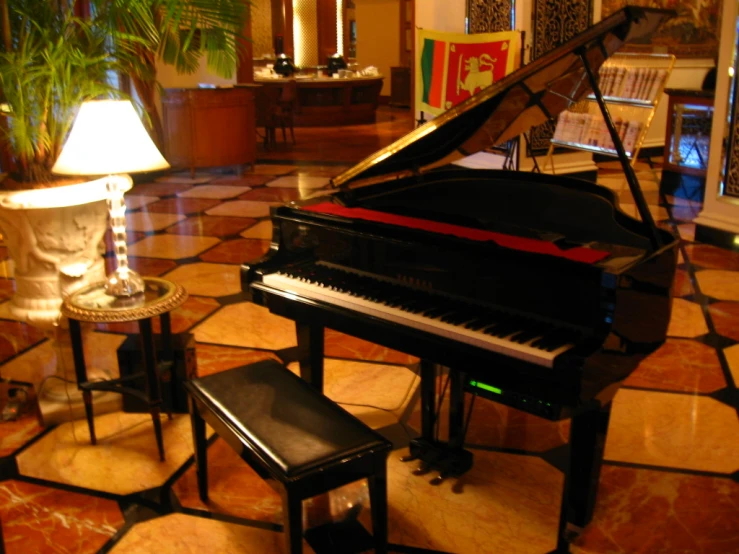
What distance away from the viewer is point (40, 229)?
296 centimetres

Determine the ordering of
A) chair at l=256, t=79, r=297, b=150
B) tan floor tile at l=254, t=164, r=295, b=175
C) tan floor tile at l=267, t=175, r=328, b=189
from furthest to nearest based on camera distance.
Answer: chair at l=256, t=79, r=297, b=150
tan floor tile at l=254, t=164, r=295, b=175
tan floor tile at l=267, t=175, r=328, b=189

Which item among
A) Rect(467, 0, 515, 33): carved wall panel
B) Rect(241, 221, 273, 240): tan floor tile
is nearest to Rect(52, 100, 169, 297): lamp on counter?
Rect(241, 221, 273, 240): tan floor tile

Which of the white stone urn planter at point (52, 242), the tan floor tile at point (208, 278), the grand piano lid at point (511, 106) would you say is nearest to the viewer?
the grand piano lid at point (511, 106)

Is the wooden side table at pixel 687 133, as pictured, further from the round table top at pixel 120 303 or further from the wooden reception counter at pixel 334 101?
the wooden reception counter at pixel 334 101

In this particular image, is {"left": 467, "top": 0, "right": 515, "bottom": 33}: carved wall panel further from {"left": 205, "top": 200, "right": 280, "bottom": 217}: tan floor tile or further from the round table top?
the round table top

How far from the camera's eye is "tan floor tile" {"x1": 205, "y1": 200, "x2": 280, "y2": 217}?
632 centimetres

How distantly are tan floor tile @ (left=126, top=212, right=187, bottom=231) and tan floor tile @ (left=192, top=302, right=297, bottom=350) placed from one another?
198 centimetres

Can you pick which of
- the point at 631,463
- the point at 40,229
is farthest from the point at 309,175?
the point at 631,463

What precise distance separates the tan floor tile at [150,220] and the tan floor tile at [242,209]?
0.32 m

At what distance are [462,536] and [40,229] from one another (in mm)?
1948

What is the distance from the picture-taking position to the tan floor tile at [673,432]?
8.93 ft

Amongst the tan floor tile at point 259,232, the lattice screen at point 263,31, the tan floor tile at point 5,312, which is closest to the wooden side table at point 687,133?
the tan floor tile at point 259,232

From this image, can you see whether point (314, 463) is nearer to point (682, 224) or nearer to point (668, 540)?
point (668, 540)

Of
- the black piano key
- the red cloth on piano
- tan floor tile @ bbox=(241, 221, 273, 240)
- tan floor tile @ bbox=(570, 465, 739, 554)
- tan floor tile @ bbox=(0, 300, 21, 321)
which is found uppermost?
the red cloth on piano
